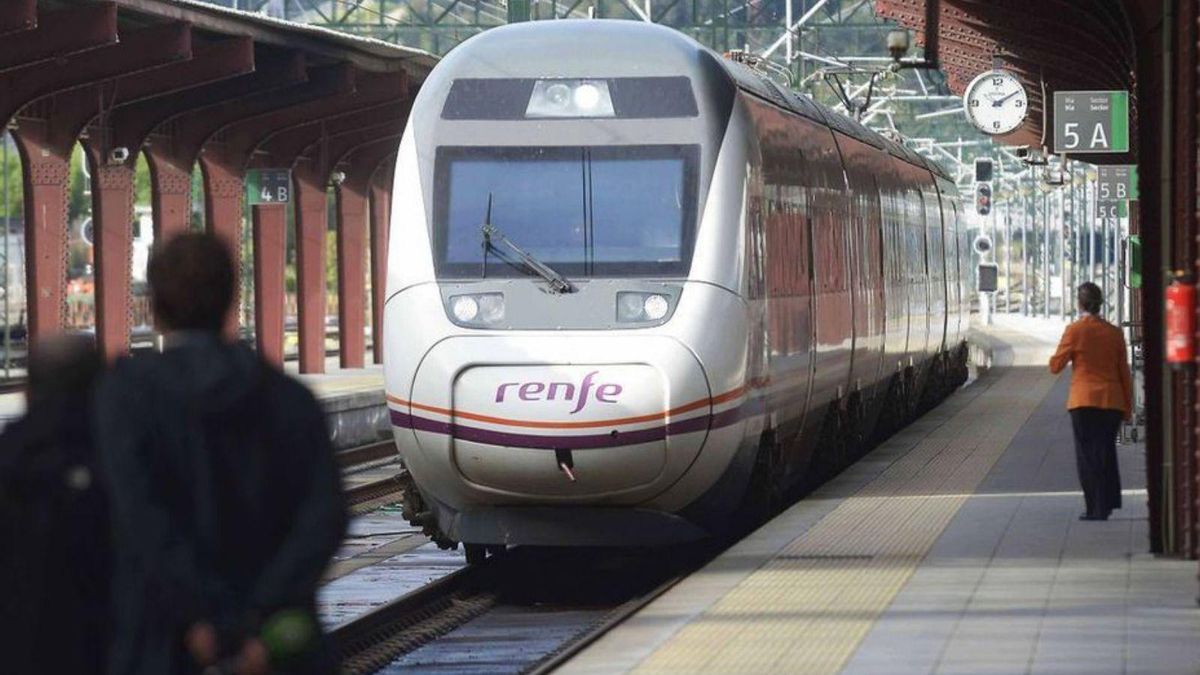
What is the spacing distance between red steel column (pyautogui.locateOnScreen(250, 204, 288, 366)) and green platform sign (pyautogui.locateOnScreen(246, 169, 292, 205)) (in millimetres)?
1749

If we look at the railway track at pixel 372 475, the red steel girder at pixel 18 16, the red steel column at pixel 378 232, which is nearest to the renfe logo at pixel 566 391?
the railway track at pixel 372 475

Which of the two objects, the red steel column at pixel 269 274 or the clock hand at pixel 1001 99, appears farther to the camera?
the red steel column at pixel 269 274

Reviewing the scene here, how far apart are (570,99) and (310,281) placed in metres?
25.7

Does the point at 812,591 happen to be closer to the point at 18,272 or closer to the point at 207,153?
the point at 207,153

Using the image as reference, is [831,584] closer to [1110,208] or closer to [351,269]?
[1110,208]

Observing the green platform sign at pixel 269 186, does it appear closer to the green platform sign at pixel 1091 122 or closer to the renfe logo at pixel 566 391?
the green platform sign at pixel 1091 122

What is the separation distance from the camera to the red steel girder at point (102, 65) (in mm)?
26797

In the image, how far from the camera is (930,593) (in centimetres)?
1246

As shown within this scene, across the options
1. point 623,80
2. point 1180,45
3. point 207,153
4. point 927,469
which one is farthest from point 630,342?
point 207,153

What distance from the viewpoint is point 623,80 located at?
14867mm

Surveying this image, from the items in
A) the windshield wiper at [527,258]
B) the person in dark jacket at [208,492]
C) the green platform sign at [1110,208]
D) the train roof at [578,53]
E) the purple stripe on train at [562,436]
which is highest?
the train roof at [578,53]

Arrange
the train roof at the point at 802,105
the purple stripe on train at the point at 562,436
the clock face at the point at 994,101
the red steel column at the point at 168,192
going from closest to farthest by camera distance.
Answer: the purple stripe on train at the point at 562,436
the train roof at the point at 802,105
the clock face at the point at 994,101
the red steel column at the point at 168,192

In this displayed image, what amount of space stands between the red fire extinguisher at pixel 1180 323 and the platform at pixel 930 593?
1161 millimetres

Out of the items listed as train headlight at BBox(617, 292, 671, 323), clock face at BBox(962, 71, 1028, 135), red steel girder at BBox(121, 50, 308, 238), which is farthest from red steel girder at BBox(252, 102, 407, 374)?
train headlight at BBox(617, 292, 671, 323)
